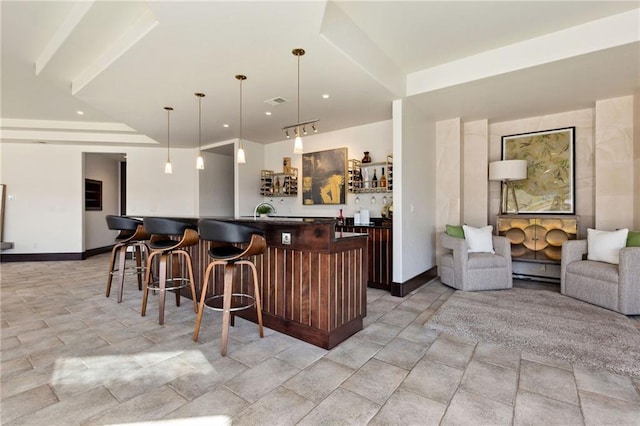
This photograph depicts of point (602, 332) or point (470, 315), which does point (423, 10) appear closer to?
point (470, 315)

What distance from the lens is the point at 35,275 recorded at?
5184 millimetres

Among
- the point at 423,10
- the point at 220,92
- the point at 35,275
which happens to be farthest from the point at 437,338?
the point at 35,275

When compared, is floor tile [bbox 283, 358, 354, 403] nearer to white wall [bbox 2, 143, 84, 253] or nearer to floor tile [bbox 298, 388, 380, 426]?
floor tile [bbox 298, 388, 380, 426]

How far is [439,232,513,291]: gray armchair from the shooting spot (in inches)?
161

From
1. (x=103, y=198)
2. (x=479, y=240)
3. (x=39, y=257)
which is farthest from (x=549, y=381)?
(x=103, y=198)

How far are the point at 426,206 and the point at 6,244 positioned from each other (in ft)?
28.3

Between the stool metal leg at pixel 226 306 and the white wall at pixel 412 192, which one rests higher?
the white wall at pixel 412 192

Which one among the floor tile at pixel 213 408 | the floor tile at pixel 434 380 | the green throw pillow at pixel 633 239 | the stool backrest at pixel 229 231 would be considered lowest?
the floor tile at pixel 434 380

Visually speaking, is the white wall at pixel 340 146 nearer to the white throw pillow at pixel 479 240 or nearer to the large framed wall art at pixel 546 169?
the white throw pillow at pixel 479 240

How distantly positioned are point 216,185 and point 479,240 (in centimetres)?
595

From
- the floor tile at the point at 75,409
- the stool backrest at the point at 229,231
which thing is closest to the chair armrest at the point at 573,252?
the stool backrest at the point at 229,231

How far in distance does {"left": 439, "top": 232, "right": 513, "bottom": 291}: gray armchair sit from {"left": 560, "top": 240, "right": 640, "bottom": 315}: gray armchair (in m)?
0.65

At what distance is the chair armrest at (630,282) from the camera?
122 inches

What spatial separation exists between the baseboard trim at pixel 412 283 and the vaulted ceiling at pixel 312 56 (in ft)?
8.06
